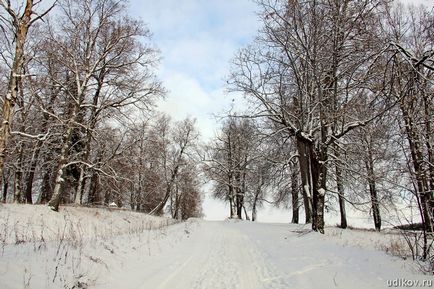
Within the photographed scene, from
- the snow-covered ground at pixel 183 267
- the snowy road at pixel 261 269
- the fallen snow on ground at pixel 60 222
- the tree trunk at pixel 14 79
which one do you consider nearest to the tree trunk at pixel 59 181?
the fallen snow on ground at pixel 60 222

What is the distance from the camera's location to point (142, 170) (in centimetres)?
2377

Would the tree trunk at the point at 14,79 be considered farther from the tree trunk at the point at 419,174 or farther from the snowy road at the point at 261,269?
the tree trunk at the point at 419,174

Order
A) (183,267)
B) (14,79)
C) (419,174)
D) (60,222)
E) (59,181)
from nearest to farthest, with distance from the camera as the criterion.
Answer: (14,79) → (183,267) → (419,174) → (60,222) → (59,181)

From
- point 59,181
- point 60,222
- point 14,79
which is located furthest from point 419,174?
point 59,181

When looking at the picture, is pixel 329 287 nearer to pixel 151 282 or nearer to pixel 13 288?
pixel 151 282

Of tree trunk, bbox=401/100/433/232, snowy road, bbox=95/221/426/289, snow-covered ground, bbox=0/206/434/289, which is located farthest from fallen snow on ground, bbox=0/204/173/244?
tree trunk, bbox=401/100/433/232

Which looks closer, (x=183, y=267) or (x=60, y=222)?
(x=183, y=267)

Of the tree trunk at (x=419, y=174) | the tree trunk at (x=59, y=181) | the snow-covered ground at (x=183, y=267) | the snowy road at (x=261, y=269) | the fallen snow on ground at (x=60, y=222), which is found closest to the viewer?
the snow-covered ground at (x=183, y=267)

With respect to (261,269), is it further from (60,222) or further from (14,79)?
(60,222)

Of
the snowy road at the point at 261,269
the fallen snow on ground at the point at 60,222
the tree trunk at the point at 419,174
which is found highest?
the tree trunk at the point at 419,174

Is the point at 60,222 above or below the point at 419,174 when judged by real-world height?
below

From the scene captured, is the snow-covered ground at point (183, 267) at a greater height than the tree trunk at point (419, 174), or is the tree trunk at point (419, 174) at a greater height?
the tree trunk at point (419, 174)

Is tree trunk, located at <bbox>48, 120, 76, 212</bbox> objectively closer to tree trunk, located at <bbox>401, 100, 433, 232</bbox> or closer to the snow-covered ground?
the snow-covered ground

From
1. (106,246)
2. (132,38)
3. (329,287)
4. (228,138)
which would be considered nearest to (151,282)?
(106,246)
